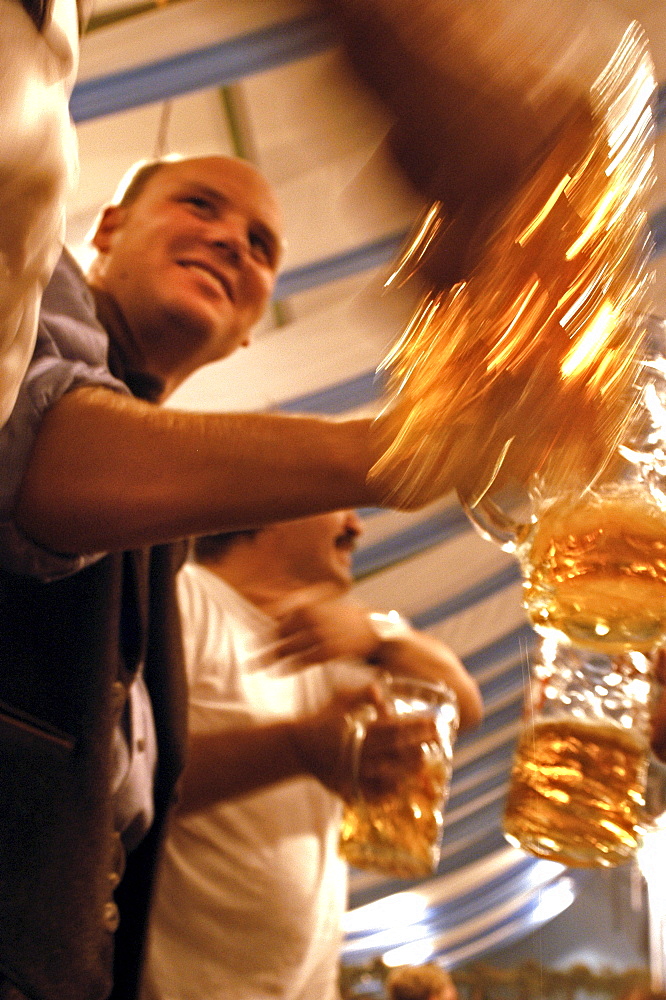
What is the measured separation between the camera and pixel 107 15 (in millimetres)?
1083

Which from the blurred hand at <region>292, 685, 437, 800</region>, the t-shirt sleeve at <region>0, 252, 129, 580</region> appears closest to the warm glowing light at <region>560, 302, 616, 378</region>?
the t-shirt sleeve at <region>0, 252, 129, 580</region>

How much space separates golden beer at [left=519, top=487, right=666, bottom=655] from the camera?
316 mm

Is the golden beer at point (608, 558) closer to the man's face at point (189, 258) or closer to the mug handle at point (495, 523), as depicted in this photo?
the mug handle at point (495, 523)

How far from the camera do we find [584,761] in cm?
51

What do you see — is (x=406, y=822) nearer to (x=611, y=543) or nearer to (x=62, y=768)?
(x=62, y=768)

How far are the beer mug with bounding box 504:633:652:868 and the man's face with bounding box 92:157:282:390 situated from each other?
268 mm

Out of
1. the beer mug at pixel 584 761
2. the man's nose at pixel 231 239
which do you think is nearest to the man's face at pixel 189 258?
the man's nose at pixel 231 239

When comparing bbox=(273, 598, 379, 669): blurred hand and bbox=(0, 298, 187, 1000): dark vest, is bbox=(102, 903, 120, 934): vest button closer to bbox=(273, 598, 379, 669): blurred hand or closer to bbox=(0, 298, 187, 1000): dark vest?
bbox=(0, 298, 187, 1000): dark vest

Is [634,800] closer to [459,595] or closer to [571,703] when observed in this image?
[571,703]

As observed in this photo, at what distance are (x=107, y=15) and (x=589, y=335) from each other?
1036 millimetres

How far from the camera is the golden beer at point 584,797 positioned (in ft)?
→ 1.63

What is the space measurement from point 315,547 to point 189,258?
19 cm

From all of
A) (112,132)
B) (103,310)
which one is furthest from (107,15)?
(103,310)

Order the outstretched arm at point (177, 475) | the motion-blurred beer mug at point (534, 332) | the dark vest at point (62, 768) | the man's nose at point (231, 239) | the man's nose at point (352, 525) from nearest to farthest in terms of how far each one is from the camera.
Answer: the motion-blurred beer mug at point (534, 332) < the outstretched arm at point (177, 475) < the dark vest at point (62, 768) < the man's nose at point (231, 239) < the man's nose at point (352, 525)
